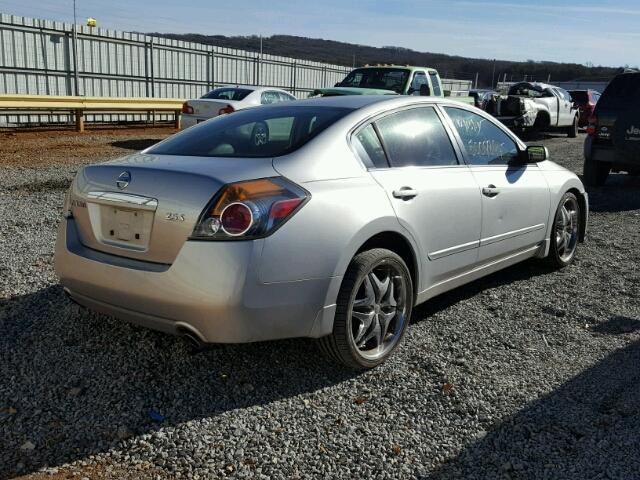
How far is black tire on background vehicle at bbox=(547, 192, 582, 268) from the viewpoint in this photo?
5574mm

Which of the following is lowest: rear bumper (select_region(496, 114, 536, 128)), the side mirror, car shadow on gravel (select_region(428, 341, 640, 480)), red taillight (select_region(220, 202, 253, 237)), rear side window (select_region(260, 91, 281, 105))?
car shadow on gravel (select_region(428, 341, 640, 480))

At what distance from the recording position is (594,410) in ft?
10.8

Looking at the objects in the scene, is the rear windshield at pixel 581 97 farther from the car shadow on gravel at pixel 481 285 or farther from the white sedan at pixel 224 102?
the car shadow on gravel at pixel 481 285

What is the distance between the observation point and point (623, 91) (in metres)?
10.1

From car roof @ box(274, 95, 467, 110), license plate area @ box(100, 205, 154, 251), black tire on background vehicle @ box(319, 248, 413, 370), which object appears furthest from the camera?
car roof @ box(274, 95, 467, 110)

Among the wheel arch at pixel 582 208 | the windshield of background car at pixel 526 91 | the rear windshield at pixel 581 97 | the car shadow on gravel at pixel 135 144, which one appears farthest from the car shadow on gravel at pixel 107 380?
the rear windshield at pixel 581 97

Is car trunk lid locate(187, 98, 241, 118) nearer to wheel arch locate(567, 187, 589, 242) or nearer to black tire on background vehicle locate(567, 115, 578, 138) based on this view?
wheel arch locate(567, 187, 589, 242)

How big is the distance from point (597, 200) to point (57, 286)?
8178 millimetres

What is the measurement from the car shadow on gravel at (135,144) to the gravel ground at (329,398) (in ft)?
31.8

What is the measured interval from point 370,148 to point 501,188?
136 centimetres

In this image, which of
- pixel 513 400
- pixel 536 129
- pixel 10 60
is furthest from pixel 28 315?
pixel 536 129

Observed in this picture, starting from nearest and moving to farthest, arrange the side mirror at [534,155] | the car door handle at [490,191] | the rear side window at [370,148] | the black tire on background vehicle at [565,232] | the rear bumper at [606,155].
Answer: the rear side window at [370,148] < the car door handle at [490,191] < the side mirror at [534,155] < the black tire on background vehicle at [565,232] < the rear bumper at [606,155]

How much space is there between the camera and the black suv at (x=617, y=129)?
9.46 m

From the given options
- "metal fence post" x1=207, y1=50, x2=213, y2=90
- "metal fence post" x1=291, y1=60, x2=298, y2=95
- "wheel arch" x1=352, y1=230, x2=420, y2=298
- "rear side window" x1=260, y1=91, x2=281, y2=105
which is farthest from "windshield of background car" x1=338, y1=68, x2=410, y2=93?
"metal fence post" x1=291, y1=60, x2=298, y2=95
